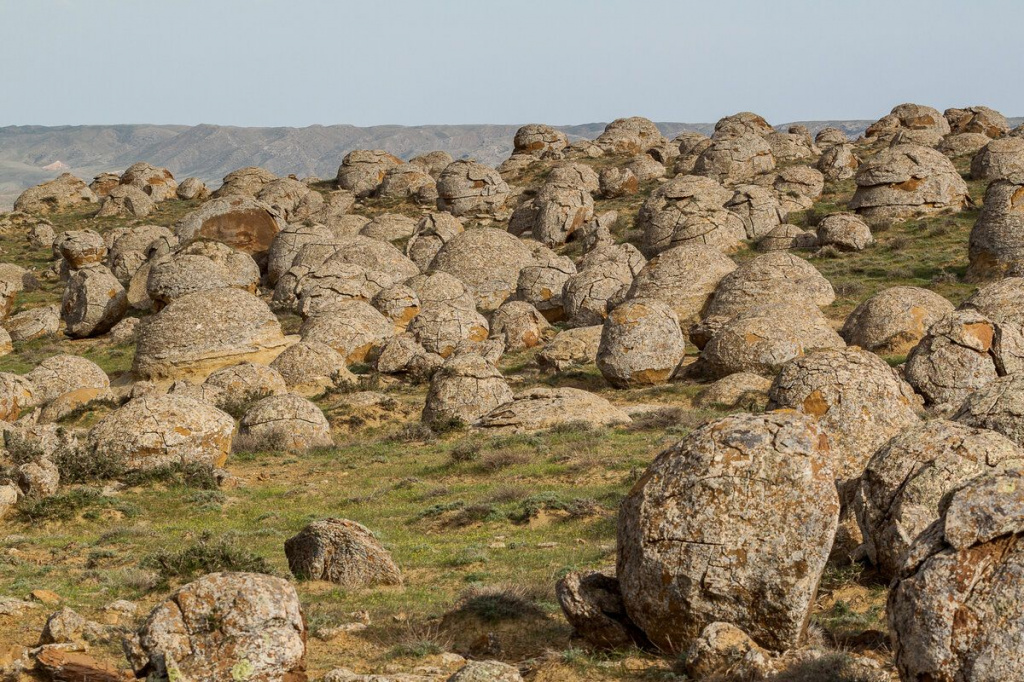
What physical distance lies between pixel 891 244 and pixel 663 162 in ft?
98.7

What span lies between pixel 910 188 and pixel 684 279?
55.3 feet

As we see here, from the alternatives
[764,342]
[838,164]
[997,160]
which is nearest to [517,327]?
[764,342]

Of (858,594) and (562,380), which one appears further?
(562,380)

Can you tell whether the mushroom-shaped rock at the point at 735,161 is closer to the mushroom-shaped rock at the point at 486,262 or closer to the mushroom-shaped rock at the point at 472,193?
the mushroom-shaped rock at the point at 472,193

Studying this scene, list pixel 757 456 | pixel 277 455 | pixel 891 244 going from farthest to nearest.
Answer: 1. pixel 891 244
2. pixel 277 455
3. pixel 757 456

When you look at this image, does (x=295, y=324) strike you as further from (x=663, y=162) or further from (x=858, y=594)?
(x=663, y=162)

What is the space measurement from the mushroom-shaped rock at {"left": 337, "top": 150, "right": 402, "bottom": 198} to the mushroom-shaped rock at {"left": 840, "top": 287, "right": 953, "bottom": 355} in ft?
154

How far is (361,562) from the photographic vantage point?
1185cm

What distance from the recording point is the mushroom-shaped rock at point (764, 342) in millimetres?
25062

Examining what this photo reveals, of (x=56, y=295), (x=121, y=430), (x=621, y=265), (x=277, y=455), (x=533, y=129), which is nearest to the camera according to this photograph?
(x=121, y=430)

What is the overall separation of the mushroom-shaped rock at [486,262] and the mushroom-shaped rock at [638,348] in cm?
1466

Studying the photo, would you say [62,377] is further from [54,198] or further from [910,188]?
[54,198]

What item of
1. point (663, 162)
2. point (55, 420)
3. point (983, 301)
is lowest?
point (55, 420)

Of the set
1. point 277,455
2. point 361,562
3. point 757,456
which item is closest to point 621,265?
point 277,455
